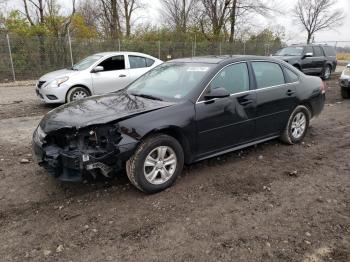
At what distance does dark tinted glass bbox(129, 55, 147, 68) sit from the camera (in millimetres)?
10359

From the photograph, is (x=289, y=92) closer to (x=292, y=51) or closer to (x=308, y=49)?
(x=292, y=51)

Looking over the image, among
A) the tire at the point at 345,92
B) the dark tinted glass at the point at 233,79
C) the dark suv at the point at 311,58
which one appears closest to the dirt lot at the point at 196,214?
the dark tinted glass at the point at 233,79

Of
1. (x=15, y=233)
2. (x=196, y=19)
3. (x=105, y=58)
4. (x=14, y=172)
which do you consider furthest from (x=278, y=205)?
(x=196, y=19)

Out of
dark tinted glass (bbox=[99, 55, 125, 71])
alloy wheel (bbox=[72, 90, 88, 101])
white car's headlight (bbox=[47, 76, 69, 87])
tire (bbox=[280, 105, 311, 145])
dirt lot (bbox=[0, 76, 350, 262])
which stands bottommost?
dirt lot (bbox=[0, 76, 350, 262])

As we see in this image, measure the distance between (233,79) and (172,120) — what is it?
1.34m

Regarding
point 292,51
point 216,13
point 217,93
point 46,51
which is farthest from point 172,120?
point 216,13

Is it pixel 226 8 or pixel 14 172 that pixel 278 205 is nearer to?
pixel 14 172

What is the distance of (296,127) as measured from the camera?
6000 mm

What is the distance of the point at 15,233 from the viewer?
11.0 ft

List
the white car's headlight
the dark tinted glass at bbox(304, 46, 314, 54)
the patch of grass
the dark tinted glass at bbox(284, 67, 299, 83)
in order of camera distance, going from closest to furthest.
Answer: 1. the dark tinted glass at bbox(284, 67, 299, 83)
2. the white car's headlight
3. the dark tinted glass at bbox(304, 46, 314, 54)
4. the patch of grass

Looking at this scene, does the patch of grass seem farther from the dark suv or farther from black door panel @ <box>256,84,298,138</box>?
black door panel @ <box>256,84,298,138</box>

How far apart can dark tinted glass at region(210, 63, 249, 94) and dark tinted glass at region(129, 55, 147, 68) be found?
19.2ft

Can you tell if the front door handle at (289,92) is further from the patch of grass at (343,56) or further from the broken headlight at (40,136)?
the patch of grass at (343,56)

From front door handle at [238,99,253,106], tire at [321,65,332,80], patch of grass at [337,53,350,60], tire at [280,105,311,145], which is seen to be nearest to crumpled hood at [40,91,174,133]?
front door handle at [238,99,253,106]
